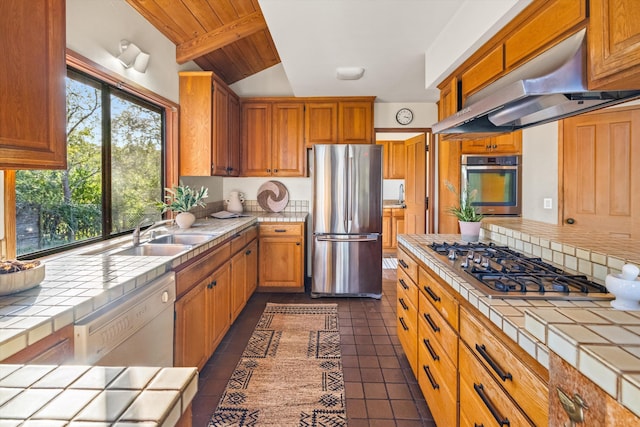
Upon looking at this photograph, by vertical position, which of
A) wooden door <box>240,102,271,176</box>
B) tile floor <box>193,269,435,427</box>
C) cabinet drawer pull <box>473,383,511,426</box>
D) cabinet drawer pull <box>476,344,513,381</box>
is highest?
wooden door <box>240,102,271,176</box>

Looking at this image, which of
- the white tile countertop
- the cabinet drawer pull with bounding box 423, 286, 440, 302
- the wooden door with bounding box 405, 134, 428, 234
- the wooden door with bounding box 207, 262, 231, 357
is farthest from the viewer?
the wooden door with bounding box 405, 134, 428, 234

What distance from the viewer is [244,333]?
3.03 metres

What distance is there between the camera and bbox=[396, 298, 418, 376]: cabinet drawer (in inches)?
85.6

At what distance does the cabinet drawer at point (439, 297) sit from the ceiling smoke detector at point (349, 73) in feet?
7.20

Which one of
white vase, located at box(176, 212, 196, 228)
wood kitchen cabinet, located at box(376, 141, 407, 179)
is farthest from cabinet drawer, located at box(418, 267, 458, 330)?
wood kitchen cabinet, located at box(376, 141, 407, 179)

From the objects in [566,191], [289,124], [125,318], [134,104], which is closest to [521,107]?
[125,318]

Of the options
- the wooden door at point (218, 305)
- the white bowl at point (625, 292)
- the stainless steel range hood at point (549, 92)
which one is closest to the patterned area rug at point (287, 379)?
the wooden door at point (218, 305)

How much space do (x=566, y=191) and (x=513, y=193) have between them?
1.68 feet

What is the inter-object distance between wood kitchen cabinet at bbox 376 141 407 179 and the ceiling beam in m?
4.09

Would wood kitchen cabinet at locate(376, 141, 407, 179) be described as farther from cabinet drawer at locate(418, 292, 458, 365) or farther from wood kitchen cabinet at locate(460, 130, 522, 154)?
cabinet drawer at locate(418, 292, 458, 365)

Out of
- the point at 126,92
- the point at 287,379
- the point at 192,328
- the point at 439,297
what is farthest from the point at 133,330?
the point at 126,92

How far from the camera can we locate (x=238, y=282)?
10.5ft

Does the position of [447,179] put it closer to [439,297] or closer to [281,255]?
[281,255]

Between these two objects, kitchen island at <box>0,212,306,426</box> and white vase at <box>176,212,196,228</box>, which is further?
white vase at <box>176,212,196,228</box>
